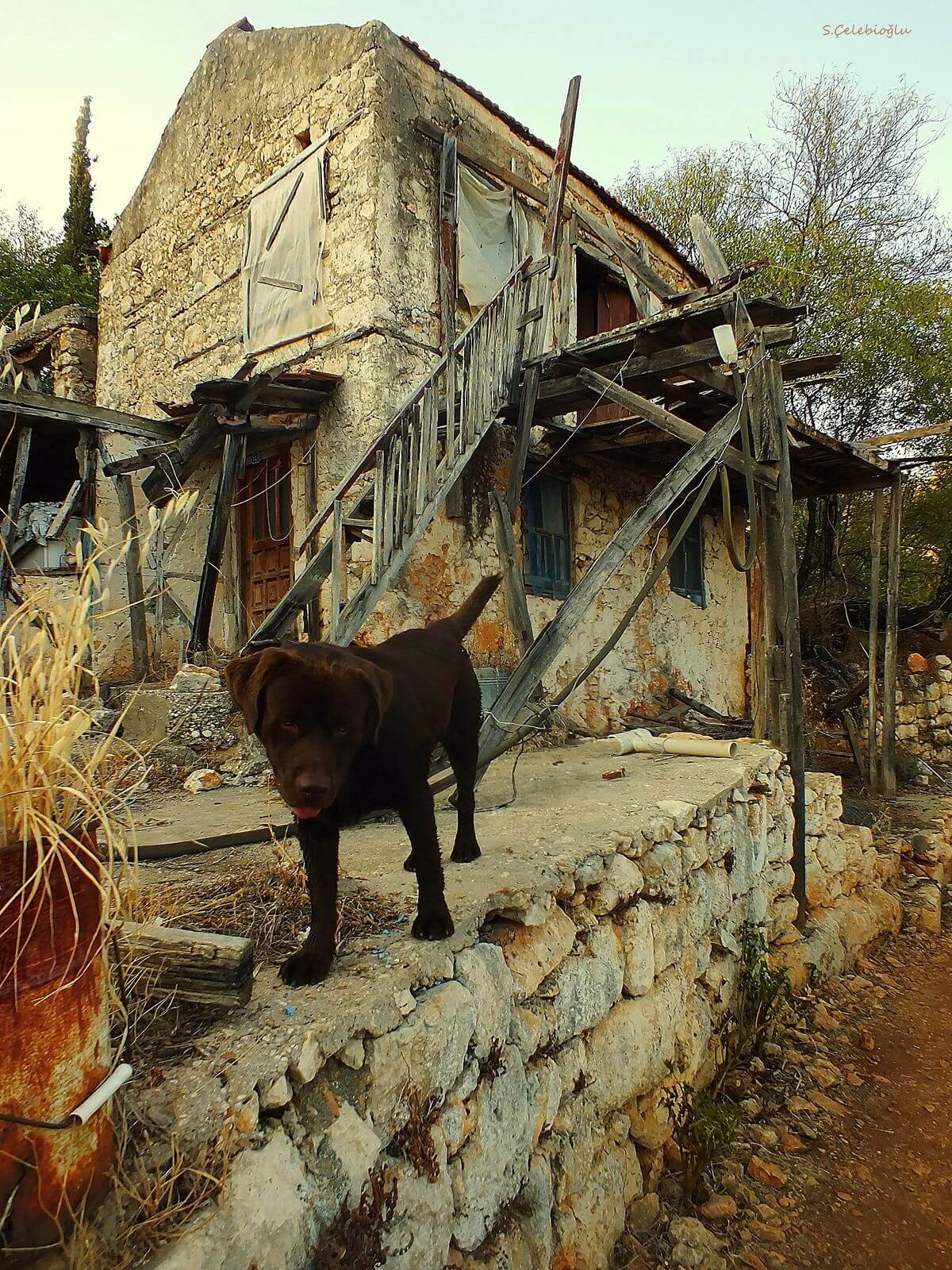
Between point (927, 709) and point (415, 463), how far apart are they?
842 centimetres

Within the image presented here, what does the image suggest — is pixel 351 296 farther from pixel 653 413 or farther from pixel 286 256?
pixel 653 413

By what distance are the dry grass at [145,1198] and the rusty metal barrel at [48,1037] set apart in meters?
0.04

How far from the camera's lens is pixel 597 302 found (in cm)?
900

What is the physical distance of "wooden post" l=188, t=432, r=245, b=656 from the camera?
6586 mm

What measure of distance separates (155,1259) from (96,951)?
51 cm

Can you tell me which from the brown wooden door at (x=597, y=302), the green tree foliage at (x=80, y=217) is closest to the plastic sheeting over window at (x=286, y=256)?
the brown wooden door at (x=597, y=302)

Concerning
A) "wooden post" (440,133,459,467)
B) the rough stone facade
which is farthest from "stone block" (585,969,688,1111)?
"wooden post" (440,133,459,467)

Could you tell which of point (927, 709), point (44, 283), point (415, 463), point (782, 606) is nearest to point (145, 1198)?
point (415, 463)

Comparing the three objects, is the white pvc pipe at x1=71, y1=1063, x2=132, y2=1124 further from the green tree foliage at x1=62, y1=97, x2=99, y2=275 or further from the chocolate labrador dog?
the green tree foliage at x1=62, y1=97, x2=99, y2=275

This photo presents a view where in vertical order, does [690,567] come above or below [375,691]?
above

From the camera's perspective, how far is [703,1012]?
12.9 feet

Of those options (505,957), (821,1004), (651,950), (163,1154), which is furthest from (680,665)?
(163,1154)

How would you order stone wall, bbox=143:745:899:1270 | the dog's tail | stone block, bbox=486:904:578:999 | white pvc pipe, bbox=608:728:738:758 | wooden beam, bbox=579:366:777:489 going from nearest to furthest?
stone wall, bbox=143:745:899:1270 < stone block, bbox=486:904:578:999 < the dog's tail < wooden beam, bbox=579:366:777:489 < white pvc pipe, bbox=608:728:738:758

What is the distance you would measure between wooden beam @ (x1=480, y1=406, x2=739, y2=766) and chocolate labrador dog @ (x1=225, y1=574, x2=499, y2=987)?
5.35ft
